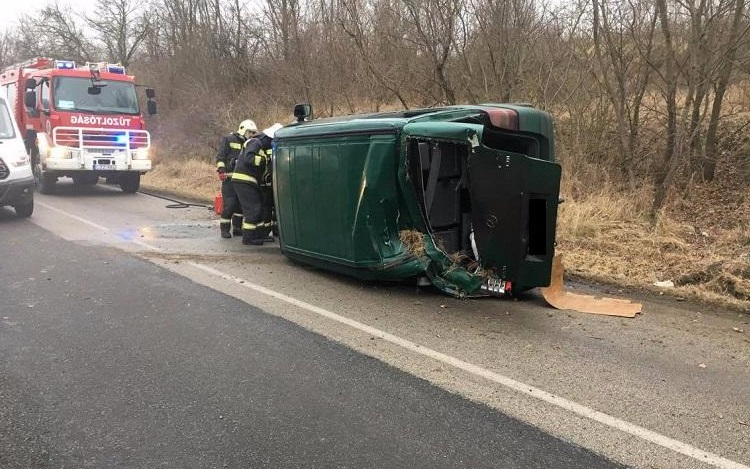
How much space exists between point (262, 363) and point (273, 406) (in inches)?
24.5

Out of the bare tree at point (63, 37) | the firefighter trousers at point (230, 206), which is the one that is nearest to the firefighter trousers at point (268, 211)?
the firefighter trousers at point (230, 206)

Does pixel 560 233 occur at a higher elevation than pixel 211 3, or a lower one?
lower

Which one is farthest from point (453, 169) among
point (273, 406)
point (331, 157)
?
point (273, 406)

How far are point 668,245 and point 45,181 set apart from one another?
41.2 ft

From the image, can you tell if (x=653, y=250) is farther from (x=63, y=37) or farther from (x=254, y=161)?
(x=63, y=37)

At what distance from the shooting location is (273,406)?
320 centimetres

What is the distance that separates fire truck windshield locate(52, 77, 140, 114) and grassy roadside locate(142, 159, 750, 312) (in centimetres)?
1006

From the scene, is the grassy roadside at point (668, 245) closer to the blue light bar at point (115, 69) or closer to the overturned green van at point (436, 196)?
the overturned green van at point (436, 196)

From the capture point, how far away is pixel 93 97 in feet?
42.9

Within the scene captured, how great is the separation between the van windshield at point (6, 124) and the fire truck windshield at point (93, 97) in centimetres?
281

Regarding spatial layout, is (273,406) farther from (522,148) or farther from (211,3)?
(211,3)

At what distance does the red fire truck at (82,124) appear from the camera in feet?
41.1

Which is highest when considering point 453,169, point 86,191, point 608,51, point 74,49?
point 74,49

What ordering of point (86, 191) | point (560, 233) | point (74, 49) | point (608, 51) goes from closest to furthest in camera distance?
point (560, 233), point (608, 51), point (86, 191), point (74, 49)
